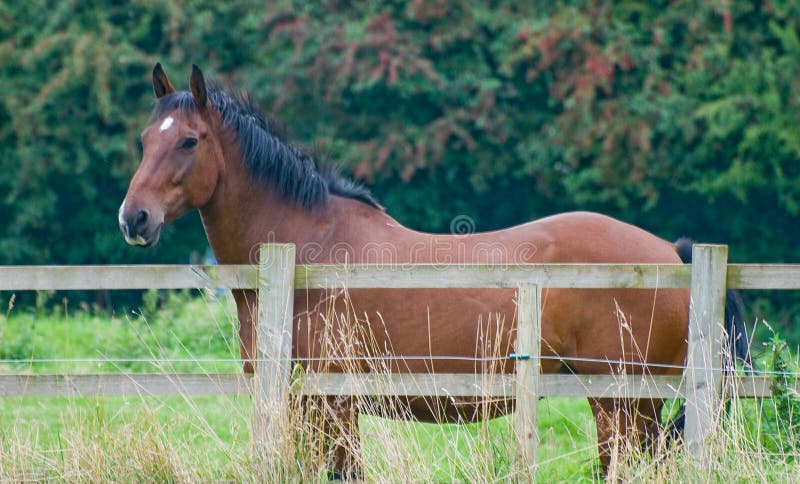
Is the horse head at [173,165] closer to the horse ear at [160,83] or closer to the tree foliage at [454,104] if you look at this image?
the horse ear at [160,83]

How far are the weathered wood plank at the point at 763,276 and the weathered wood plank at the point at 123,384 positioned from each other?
2468mm

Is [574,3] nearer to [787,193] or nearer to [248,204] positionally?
[787,193]

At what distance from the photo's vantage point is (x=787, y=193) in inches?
617

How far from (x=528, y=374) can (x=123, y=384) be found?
6.56 feet

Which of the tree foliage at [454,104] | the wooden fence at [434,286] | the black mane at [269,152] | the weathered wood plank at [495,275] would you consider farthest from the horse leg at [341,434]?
the tree foliage at [454,104]

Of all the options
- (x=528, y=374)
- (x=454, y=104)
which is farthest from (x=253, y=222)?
(x=454, y=104)

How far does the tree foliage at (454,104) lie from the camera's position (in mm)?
16078

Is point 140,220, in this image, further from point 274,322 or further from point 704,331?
point 704,331

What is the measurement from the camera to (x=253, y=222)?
5.42m

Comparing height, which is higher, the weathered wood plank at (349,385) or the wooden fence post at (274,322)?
the wooden fence post at (274,322)

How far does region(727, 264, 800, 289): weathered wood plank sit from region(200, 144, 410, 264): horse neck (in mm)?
2052

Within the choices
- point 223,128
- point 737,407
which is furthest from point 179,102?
point 737,407

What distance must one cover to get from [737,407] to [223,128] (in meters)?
3.22

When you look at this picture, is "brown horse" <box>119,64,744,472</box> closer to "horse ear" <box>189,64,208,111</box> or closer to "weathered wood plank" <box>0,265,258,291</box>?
"horse ear" <box>189,64,208,111</box>
